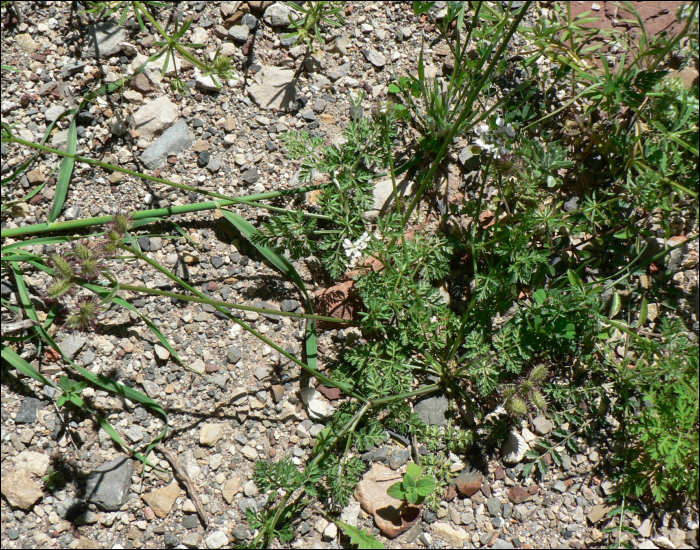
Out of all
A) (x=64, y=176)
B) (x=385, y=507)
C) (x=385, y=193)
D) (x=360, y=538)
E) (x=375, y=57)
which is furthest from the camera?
(x=375, y=57)

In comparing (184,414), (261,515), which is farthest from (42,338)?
(261,515)

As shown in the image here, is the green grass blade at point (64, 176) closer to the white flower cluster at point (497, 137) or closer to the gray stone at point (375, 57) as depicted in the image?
the gray stone at point (375, 57)

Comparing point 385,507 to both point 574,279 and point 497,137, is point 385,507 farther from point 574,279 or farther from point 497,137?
point 497,137

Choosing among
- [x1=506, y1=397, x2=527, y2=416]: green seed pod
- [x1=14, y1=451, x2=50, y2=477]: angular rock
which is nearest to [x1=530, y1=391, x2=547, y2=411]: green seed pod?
[x1=506, y1=397, x2=527, y2=416]: green seed pod

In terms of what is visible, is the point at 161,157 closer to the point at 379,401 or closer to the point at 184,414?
the point at 184,414

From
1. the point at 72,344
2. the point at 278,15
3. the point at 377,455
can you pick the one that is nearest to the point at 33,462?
the point at 72,344

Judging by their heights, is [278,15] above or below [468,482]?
above

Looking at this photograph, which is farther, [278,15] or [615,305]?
[278,15]

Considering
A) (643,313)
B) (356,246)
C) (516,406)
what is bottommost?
(516,406)
